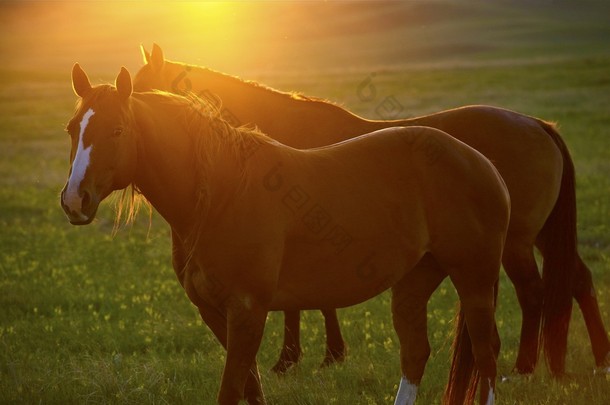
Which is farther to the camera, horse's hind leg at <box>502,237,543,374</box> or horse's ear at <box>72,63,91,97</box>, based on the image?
horse's hind leg at <box>502,237,543,374</box>

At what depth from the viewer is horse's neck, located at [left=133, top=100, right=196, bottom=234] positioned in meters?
4.37

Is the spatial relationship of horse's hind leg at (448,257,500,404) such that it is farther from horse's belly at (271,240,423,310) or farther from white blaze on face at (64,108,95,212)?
white blaze on face at (64,108,95,212)

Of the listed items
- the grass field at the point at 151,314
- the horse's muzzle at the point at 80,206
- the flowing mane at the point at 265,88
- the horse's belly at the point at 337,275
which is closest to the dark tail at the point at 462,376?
the grass field at the point at 151,314

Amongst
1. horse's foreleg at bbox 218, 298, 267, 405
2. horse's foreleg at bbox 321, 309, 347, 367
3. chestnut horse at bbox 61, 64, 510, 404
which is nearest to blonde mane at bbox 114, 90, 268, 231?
chestnut horse at bbox 61, 64, 510, 404

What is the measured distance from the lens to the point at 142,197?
15.3ft

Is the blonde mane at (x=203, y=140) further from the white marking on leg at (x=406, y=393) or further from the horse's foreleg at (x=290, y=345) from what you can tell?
the horse's foreleg at (x=290, y=345)

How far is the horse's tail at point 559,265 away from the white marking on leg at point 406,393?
6.22ft

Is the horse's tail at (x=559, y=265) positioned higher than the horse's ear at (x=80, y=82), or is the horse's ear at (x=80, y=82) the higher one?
the horse's ear at (x=80, y=82)

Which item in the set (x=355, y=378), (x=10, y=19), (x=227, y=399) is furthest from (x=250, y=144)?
(x=10, y=19)

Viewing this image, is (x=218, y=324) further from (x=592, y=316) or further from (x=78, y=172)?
(x=592, y=316)

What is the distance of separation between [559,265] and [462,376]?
2136 millimetres

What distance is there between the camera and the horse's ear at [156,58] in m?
6.05

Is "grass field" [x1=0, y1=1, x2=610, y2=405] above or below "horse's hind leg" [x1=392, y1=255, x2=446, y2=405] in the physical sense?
below

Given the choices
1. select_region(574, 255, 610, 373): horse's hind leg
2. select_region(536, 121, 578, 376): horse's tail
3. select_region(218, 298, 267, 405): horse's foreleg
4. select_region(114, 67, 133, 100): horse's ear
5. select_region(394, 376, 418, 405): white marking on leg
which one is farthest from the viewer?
select_region(574, 255, 610, 373): horse's hind leg
